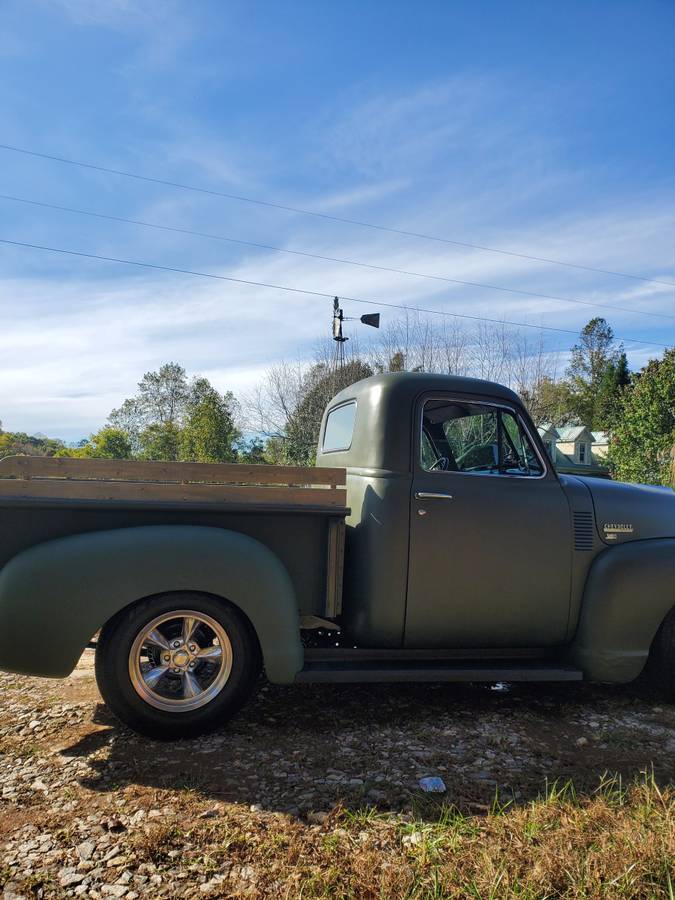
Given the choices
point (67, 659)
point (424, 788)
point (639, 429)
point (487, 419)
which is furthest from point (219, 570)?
point (639, 429)

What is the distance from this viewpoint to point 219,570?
10.3 ft

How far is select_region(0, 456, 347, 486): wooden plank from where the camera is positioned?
3.15 meters

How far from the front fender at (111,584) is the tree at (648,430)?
625 inches

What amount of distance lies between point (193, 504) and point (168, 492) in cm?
14

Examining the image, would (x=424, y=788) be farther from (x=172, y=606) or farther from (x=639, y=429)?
(x=639, y=429)

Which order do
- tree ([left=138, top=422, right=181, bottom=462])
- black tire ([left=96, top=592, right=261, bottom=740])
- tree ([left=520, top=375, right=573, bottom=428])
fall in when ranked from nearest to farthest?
black tire ([left=96, top=592, right=261, bottom=740]) < tree ([left=138, top=422, right=181, bottom=462]) < tree ([left=520, top=375, right=573, bottom=428])

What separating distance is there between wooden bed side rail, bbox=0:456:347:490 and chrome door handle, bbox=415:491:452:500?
46 cm

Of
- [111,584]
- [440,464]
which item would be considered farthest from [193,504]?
[440,464]

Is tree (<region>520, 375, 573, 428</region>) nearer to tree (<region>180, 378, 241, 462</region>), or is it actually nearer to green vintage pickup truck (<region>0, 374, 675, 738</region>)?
tree (<region>180, 378, 241, 462</region>)

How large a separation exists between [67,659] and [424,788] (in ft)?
5.86

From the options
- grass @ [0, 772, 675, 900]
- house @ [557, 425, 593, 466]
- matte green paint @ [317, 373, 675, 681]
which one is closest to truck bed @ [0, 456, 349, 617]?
matte green paint @ [317, 373, 675, 681]

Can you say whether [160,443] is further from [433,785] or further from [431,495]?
[433,785]

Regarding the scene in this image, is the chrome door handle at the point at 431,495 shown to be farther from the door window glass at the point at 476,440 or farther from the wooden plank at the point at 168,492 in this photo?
the wooden plank at the point at 168,492

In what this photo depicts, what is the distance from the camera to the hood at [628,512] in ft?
12.9
